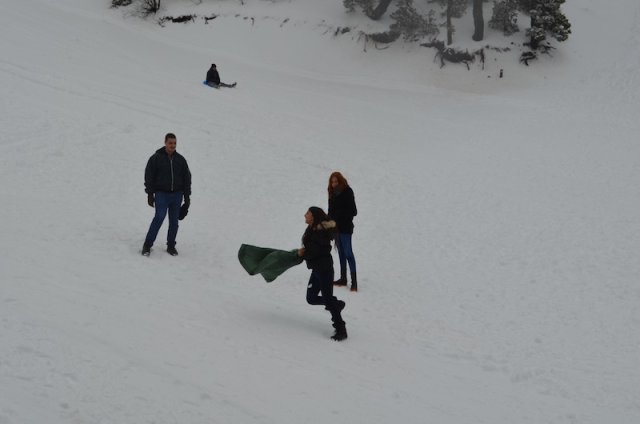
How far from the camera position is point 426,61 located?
3094cm

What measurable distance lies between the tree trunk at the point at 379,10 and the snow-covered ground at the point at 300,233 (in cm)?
588

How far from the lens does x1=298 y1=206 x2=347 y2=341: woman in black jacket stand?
7.18 metres

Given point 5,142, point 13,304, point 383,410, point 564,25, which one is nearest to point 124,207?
point 5,142

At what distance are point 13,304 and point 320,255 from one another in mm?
3461

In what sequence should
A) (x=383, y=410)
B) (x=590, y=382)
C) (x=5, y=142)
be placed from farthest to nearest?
(x=5, y=142) → (x=590, y=382) → (x=383, y=410)

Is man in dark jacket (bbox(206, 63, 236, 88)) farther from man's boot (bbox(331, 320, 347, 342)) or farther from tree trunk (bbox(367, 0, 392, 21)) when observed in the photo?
man's boot (bbox(331, 320, 347, 342))

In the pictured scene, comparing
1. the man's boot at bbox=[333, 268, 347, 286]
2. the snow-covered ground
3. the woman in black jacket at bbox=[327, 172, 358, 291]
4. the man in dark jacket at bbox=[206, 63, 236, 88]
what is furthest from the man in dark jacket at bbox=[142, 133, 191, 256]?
the man in dark jacket at bbox=[206, 63, 236, 88]

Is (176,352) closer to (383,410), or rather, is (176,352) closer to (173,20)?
(383,410)

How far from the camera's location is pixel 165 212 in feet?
30.9

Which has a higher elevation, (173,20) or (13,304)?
(173,20)

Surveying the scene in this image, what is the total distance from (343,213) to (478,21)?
24.3 m

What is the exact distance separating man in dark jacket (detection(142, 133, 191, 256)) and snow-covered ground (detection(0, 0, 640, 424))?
1.49 feet

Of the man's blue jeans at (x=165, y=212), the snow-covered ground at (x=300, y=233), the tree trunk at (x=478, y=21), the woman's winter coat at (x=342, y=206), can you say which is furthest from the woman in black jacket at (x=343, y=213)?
the tree trunk at (x=478, y=21)

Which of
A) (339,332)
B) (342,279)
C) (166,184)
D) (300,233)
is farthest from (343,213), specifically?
(300,233)
